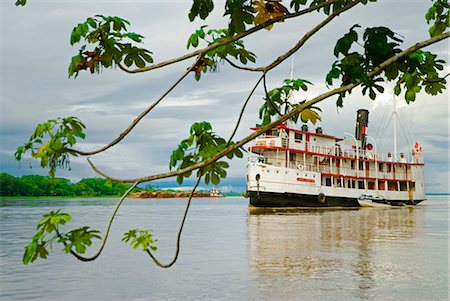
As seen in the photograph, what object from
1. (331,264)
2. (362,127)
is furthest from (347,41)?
(362,127)

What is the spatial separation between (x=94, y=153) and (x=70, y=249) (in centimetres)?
45

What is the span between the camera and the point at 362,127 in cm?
4522

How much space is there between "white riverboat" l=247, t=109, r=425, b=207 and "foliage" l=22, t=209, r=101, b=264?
95.6ft

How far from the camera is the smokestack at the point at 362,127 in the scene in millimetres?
44656

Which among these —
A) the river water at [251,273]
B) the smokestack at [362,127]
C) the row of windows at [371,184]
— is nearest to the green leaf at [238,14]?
the river water at [251,273]

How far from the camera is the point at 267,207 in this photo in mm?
35344

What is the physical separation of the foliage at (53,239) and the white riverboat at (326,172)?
29137mm

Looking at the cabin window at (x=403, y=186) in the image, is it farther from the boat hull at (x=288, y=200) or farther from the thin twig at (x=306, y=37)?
the thin twig at (x=306, y=37)

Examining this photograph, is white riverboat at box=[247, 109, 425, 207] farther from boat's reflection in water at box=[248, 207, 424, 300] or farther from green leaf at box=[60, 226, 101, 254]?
green leaf at box=[60, 226, 101, 254]

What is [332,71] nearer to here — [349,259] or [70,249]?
[70,249]

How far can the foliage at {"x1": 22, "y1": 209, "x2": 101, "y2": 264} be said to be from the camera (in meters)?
1.82

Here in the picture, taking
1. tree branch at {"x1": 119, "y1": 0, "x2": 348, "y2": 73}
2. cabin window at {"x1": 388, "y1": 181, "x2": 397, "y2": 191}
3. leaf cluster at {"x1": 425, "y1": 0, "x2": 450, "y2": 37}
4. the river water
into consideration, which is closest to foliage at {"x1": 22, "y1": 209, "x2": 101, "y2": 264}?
tree branch at {"x1": 119, "y1": 0, "x2": 348, "y2": 73}

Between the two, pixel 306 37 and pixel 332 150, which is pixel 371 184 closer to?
pixel 332 150

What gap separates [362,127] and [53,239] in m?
45.4
